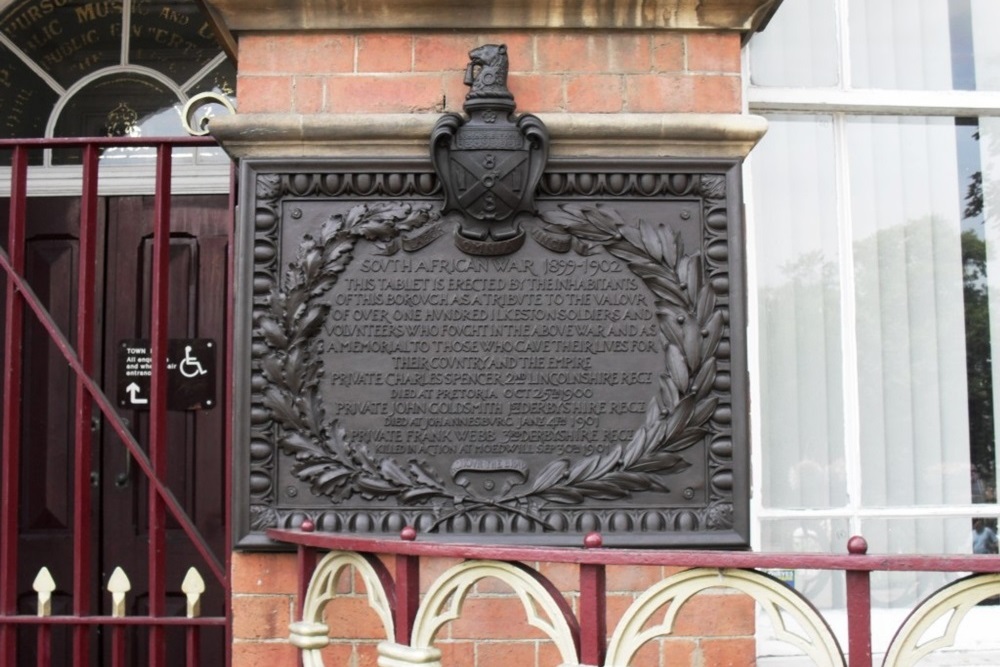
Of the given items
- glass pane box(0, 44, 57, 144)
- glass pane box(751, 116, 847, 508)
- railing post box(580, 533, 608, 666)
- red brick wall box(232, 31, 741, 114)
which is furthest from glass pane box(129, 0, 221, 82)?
railing post box(580, 533, 608, 666)

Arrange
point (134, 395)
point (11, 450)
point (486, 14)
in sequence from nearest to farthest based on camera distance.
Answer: point (486, 14), point (11, 450), point (134, 395)

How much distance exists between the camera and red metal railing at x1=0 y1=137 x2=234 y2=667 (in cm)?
291

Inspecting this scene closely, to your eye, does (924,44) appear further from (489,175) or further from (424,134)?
(424,134)

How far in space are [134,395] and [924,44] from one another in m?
3.23

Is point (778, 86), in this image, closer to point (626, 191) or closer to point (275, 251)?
point (626, 191)

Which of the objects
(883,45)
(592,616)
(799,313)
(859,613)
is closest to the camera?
(859,613)

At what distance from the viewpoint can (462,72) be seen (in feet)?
9.48

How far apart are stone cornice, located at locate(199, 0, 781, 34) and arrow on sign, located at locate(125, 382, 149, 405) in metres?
1.65

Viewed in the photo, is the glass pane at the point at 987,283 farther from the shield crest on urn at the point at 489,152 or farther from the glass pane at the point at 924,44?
the shield crest on urn at the point at 489,152

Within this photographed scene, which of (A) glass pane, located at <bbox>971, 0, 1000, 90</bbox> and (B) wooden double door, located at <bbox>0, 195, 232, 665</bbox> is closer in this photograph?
(A) glass pane, located at <bbox>971, 0, 1000, 90</bbox>

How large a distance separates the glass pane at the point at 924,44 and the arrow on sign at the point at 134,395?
2.93m

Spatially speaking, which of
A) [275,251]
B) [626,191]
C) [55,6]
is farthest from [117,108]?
[626,191]

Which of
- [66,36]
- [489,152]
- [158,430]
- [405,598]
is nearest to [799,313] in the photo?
[489,152]

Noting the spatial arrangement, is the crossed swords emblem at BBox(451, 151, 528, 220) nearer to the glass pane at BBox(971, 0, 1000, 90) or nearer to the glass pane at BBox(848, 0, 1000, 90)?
the glass pane at BBox(848, 0, 1000, 90)
